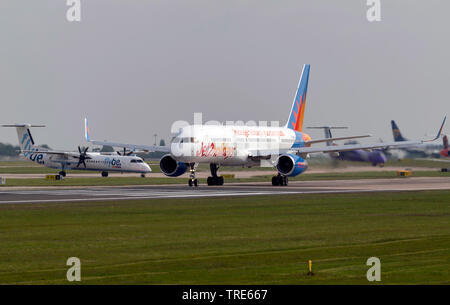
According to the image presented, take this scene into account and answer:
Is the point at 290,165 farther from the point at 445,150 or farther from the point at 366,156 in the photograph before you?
the point at 445,150

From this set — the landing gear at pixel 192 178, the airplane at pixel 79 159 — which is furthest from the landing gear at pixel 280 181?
the airplane at pixel 79 159

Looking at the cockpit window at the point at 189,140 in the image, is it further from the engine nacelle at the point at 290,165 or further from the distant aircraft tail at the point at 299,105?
the distant aircraft tail at the point at 299,105

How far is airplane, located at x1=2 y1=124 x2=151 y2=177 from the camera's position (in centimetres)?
9425

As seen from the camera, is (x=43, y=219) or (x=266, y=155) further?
(x=266, y=155)

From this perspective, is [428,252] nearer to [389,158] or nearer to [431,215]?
[431,215]

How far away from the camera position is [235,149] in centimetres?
6638

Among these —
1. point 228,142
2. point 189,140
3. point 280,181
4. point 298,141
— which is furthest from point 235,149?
point 298,141

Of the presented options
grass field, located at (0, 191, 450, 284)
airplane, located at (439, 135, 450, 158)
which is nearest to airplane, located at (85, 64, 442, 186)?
grass field, located at (0, 191, 450, 284)

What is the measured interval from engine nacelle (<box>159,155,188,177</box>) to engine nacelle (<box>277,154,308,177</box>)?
7.61m

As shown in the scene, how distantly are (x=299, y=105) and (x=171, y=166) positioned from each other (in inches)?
683

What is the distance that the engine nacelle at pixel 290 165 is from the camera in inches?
2515
